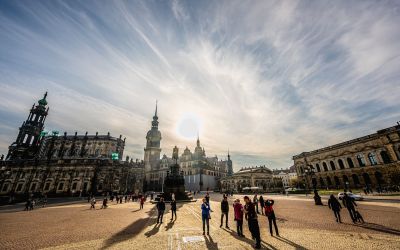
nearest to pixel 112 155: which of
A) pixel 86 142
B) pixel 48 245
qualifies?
pixel 86 142

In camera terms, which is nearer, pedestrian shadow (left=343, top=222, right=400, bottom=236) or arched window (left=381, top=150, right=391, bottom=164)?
pedestrian shadow (left=343, top=222, right=400, bottom=236)

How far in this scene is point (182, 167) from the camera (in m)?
80.2

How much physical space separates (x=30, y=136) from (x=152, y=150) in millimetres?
48183

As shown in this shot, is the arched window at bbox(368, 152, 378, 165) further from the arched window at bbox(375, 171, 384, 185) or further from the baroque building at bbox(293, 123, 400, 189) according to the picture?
the arched window at bbox(375, 171, 384, 185)

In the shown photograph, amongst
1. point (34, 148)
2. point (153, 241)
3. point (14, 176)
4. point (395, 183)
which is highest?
point (34, 148)

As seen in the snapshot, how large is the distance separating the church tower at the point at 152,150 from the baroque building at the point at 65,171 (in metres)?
9.84

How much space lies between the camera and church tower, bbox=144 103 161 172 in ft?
261

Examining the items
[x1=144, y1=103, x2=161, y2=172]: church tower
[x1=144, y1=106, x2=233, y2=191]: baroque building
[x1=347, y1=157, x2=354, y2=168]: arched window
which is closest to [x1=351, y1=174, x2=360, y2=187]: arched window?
[x1=347, y1=157, x2=354, y2=168]: arched window

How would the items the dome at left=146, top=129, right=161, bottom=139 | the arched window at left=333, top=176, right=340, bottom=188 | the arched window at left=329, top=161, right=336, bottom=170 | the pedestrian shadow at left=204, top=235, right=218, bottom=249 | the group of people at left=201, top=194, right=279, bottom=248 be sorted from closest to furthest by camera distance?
1. the group of people at left=201, top=194, right=279, bottom=248
2. the pedestrian shadow at left=204, top=235, right=218, bottom=249
3. the arched window at left=333, top=176, right=340, bottom=188
4. the arched window at left=329, top=161, right=336, bottom=170
5. the dome at left=146, top=129, right=161, bottom=139

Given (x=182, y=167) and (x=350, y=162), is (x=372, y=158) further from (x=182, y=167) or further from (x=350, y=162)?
(x=182, y=167)

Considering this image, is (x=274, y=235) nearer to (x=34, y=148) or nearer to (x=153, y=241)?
(x=153, y=241)

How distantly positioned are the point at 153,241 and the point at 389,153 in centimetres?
5334

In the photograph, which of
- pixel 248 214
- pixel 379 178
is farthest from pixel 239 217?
pixel 379 178

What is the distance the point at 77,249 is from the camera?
7164 mm
